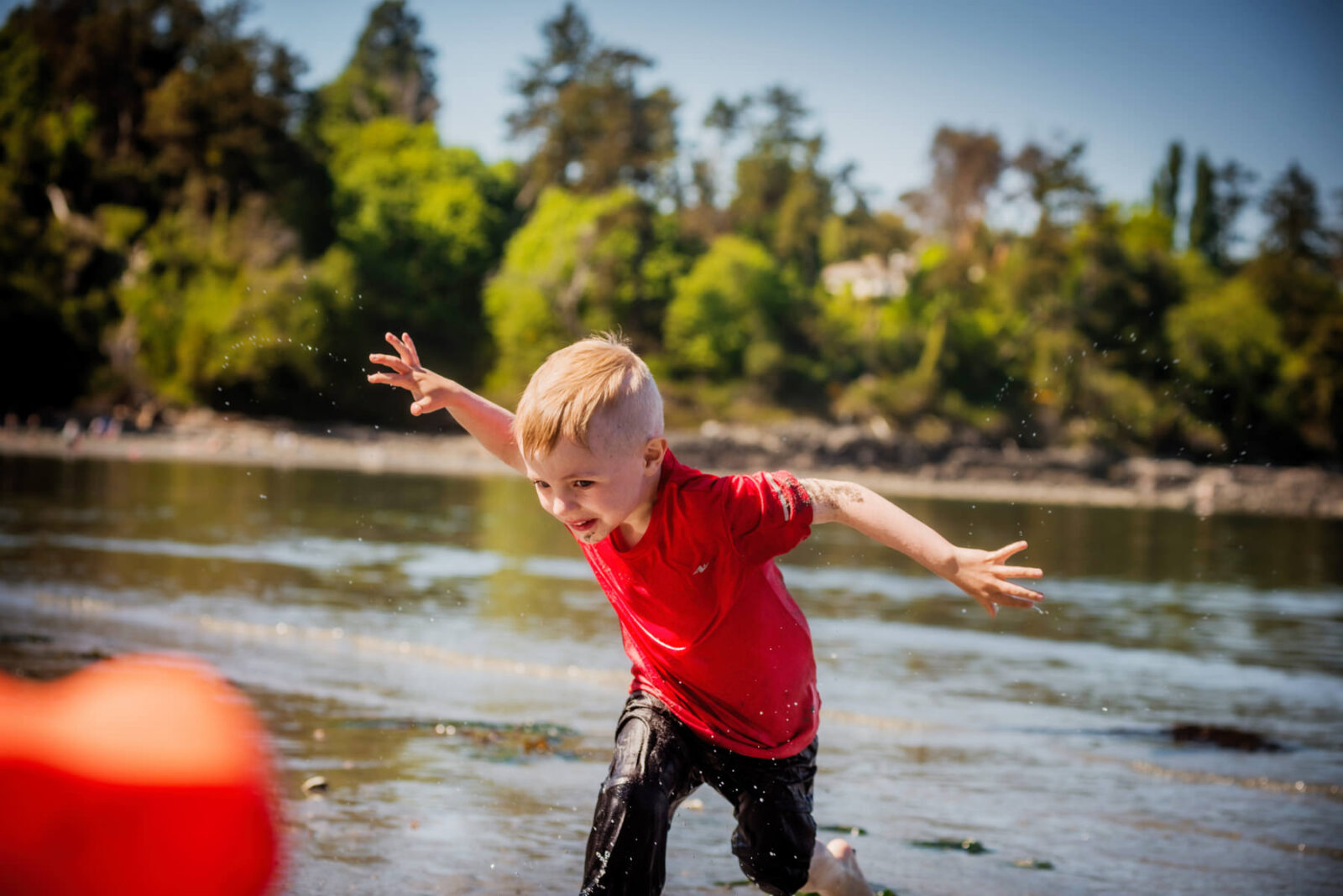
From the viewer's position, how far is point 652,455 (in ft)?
10.6

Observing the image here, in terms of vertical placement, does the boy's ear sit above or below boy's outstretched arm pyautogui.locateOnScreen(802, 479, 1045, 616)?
above

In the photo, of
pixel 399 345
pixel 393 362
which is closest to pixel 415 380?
pixel 393 362

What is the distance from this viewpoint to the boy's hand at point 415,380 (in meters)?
3.83

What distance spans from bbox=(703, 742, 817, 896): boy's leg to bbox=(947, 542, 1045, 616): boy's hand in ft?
2.23

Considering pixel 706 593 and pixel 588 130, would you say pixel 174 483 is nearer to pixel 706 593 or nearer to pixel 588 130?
pixel 706 593

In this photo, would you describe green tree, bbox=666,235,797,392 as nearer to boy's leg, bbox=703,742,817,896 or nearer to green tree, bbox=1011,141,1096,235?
green tree, bbox=1011,141,1096,235

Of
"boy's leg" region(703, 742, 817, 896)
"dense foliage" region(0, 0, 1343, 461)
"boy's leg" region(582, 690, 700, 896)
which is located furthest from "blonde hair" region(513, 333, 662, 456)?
"dense foliage" region(0, 0, 1343, 461)

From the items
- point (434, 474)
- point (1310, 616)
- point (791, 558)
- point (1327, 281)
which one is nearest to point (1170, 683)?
point (1310, 616)

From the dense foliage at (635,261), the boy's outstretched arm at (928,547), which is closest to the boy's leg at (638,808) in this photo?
the boy's outstretched arm at (928,547)

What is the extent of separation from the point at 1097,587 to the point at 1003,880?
15.6 m

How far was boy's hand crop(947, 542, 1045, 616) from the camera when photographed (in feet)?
10.5

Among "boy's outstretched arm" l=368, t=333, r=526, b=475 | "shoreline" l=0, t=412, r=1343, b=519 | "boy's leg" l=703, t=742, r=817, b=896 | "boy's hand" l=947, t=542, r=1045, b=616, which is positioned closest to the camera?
"boy's hand" l=947, t=542, r=1045, b=616

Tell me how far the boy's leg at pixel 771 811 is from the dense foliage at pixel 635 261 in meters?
56.0

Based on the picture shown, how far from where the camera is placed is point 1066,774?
22.1 feet
